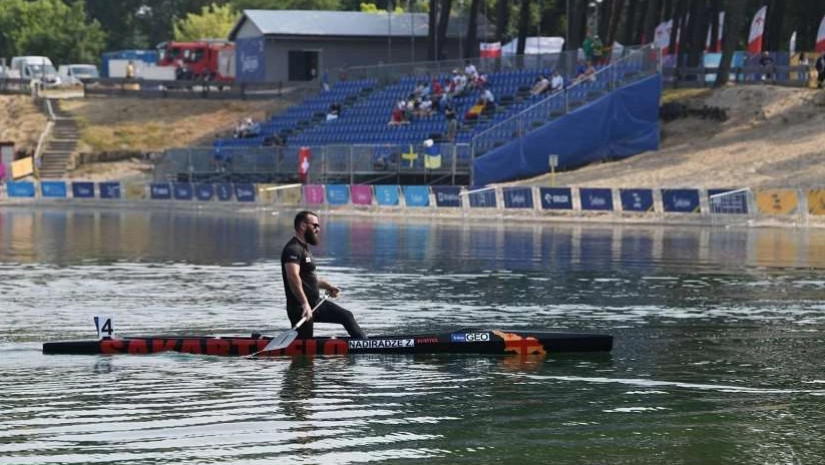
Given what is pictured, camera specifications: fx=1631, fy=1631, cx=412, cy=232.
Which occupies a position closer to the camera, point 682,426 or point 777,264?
point 682,426

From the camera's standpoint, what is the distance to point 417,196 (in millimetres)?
61281

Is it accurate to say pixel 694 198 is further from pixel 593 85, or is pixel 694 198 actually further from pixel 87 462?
pixel 87 462

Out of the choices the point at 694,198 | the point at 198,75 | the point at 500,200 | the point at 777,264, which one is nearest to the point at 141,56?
the point at 198,75

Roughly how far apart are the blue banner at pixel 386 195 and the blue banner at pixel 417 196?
0.56m

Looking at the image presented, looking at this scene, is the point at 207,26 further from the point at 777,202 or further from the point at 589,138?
the point at 777,202

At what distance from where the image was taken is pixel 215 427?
621 inches

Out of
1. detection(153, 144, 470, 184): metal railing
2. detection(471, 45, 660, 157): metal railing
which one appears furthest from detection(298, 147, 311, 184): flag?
detection(471, 45, 660, 157): metal railing

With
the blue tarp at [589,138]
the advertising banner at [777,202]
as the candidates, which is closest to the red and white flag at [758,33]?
the blue tarp at [589,138]

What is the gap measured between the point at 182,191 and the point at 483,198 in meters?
16.8

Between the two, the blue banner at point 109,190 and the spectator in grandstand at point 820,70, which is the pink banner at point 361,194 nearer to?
the blue banner at point 109,190

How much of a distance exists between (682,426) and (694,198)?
38.9 m

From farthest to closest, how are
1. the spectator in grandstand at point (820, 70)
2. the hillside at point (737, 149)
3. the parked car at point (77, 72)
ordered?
the parked car at point (77, 72) < the spectator in grandstand at point (820, 70) < the hillside at point (737, 149)

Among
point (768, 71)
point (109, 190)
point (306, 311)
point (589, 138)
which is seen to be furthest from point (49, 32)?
point (306, 311)

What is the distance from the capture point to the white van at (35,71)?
326ft
